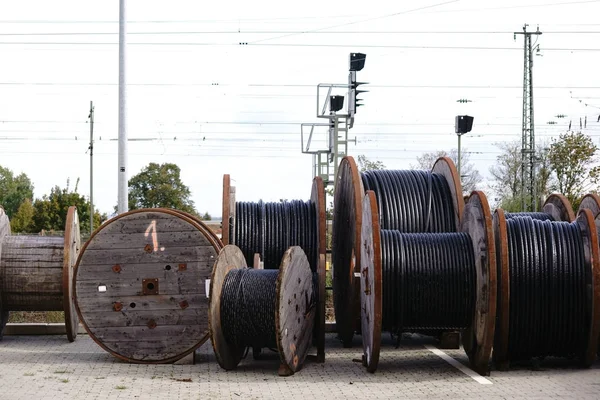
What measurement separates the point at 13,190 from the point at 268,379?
64.5m

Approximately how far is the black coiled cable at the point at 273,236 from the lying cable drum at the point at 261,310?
1635mm

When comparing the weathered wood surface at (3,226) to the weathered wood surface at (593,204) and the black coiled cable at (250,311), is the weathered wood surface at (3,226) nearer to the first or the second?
the black coiled cable at (250,311)

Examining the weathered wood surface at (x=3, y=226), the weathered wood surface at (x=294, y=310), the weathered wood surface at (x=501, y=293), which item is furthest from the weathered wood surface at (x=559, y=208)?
the weathered wood surface at (x=3, y=226)

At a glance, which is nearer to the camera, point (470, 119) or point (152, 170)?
point (470, 119)

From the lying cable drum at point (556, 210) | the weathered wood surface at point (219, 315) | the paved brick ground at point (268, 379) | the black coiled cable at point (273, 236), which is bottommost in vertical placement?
the paved brick ground at point (268, 379)

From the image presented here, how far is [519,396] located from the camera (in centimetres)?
930

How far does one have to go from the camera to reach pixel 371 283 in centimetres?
1059

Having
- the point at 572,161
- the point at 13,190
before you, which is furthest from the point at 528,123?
the point at 13,190

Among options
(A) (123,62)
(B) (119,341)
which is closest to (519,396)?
(B) (119,341)

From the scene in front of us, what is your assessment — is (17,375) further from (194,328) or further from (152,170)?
(152,170)

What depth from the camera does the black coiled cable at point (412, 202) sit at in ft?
41.3

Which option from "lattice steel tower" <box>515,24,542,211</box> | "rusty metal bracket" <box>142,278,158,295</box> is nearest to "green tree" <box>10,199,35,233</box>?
"lattice steel tower" <box>515,24,542,211</box>

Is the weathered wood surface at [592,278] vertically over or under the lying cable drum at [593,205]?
under

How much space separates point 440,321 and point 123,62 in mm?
7992
